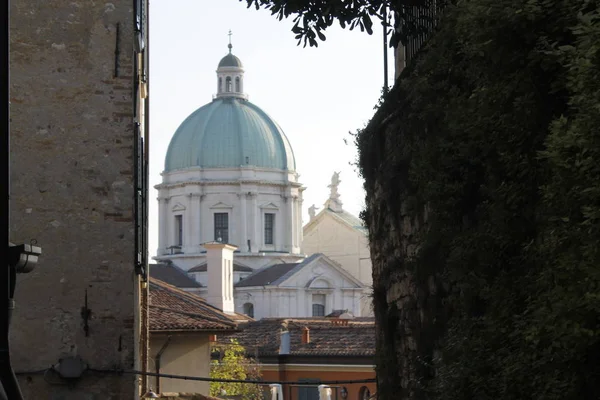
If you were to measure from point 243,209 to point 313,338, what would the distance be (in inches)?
1689

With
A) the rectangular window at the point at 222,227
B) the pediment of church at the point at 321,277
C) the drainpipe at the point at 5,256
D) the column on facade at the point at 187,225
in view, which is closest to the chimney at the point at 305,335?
the pediment of church at the point at 321,277

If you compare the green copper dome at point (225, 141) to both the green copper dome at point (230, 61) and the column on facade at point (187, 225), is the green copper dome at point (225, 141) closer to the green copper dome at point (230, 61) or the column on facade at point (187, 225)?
the column on facade at point (187, 225)

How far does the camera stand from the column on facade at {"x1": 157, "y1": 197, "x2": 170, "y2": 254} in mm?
93938

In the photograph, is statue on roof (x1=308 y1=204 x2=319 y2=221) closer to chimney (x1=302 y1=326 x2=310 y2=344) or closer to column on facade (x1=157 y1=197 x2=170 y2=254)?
column on facade (x1=157 y1=197 x2=170 y2=254)

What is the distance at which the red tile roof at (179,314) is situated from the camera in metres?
20.1

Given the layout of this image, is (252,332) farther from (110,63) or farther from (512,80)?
(512,80)

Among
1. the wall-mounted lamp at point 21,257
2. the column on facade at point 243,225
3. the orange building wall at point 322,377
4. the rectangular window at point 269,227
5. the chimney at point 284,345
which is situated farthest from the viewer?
the rectangular window at point 269,227

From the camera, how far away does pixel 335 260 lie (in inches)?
4124

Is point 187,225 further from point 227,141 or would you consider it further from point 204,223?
point 227,141

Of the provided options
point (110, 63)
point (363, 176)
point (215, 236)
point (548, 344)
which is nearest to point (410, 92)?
point (363, 176)

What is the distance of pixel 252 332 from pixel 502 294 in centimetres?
4980

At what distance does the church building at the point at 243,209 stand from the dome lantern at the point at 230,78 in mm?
436

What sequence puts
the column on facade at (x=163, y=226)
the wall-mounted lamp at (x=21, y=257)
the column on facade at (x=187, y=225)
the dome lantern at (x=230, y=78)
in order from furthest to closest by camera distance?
the dome lantern at (x=230, y=78), the column on facade at (x=163, y=226), the column on facade at (x=187, y=225), the wall-mounted lamp at (x=21, y=257)

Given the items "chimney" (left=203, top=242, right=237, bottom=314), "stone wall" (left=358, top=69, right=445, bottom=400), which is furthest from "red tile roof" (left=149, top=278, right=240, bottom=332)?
"chimney" (left=203, top=242, right=237, bottom=314)
